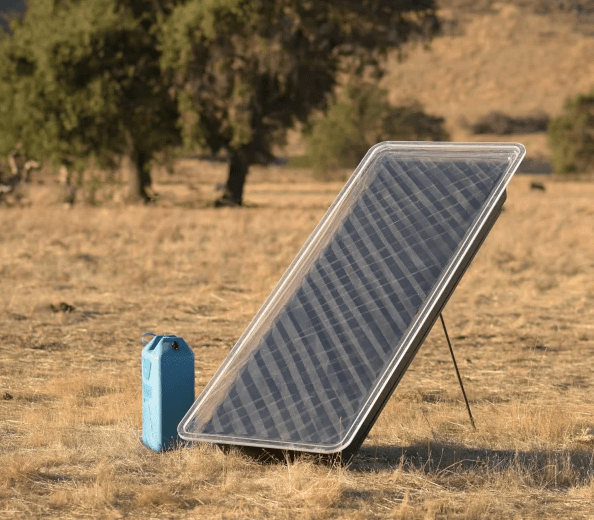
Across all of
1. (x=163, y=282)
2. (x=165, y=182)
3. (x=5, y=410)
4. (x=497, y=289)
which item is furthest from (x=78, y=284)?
(x=165, y=182)

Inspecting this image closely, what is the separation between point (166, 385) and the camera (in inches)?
222

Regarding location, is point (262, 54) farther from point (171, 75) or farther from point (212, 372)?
point (212, 372)

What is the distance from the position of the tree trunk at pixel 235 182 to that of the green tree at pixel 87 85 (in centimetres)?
219

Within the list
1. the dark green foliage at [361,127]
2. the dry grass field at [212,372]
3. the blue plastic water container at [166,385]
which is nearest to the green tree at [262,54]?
the dry grass field at [212,372]

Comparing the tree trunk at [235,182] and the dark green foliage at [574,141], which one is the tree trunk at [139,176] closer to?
the tree trunk at [235,182]

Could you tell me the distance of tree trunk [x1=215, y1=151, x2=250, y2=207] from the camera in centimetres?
3356

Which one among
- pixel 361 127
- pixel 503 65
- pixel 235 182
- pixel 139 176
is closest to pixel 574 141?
pixel 361 127

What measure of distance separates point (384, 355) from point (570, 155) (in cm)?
6689

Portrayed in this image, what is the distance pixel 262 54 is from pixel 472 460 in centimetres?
2582

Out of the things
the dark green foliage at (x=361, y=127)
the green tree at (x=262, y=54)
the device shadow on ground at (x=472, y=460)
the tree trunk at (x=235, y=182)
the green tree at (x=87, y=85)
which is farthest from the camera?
the dark green foliage at (x=361, y=127)

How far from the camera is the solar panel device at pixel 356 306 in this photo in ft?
16.5

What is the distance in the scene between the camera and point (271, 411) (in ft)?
16.8

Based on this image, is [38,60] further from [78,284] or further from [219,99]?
[78,284]

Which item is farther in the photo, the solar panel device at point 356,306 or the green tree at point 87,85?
the green tree at point 87,85
